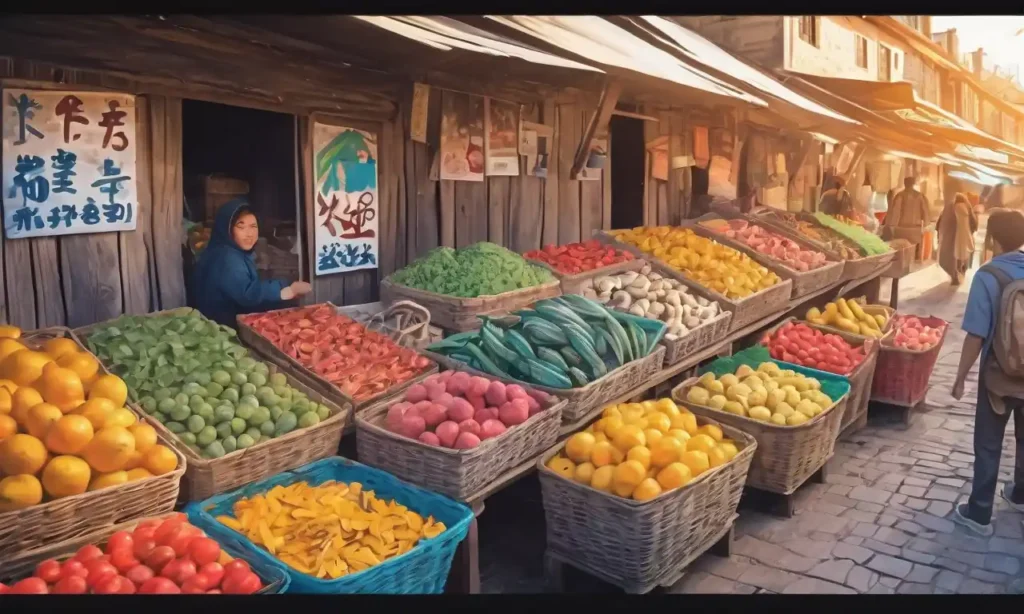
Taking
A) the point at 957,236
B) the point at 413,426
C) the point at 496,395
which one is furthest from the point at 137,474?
the point at 957,236

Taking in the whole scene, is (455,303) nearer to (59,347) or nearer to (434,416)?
(434,416)

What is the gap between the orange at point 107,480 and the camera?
223cm

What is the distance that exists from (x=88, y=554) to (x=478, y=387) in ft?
4.78

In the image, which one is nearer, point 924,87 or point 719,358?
point 719,358

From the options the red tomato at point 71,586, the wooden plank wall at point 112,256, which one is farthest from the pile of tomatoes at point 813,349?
the red tomato at point 71,586

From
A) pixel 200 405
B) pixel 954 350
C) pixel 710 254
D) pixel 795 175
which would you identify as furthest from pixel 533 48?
pixel 795 175

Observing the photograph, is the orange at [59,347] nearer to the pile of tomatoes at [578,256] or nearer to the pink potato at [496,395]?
the pink potato at [496,395]

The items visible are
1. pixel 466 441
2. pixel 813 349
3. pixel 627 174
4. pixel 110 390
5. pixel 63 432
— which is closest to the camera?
pixel 63 432

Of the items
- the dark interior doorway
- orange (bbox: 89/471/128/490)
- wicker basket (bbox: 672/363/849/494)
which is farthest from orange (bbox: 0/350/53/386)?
the dark interior doorway

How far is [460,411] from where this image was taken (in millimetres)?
2850

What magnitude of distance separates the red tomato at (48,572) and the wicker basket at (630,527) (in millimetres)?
1629

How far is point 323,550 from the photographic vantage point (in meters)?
2.32
